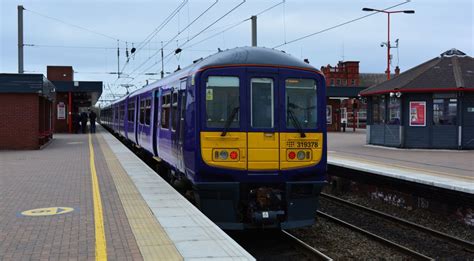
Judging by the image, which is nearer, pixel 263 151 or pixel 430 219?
pixel 263 151

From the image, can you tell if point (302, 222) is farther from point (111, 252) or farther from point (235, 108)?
point (111, 252)

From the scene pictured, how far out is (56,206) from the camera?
8414 mm

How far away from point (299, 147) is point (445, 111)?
1443 centimetres

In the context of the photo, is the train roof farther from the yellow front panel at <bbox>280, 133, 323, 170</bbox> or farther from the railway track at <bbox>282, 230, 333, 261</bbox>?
the railway track at <bbox>282, 230, 333, 261</bbox>

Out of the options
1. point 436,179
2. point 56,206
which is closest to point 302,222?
point 56,206

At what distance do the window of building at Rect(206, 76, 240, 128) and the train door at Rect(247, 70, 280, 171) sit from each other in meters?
0.22

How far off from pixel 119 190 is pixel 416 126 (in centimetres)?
1450

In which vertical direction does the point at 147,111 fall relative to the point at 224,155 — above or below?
above

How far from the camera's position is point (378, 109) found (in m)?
23.2

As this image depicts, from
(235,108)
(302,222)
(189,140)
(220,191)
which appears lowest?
(302,222)

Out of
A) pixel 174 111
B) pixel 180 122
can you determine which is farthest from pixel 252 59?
pixel 174 111

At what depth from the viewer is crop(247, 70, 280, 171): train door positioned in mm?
7816

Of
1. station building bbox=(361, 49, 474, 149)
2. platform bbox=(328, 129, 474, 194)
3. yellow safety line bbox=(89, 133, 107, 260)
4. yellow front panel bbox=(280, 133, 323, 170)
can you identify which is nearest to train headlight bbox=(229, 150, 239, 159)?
yellow front panel bbox=(280, 133, 323, 170)

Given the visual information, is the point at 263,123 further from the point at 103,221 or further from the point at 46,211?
the point at 46,211
